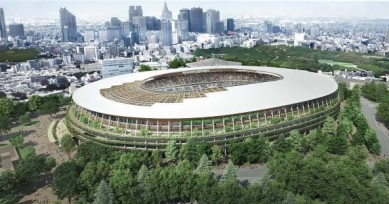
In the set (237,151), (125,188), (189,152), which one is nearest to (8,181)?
(125,188)

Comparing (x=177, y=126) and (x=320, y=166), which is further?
(x=177, y=126)

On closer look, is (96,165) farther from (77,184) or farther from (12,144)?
(12,144)

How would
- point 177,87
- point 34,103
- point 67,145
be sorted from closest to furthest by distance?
point 67,145 → point 34,103 → point 177,87

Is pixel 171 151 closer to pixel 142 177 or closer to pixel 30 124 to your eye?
pixel 142 177

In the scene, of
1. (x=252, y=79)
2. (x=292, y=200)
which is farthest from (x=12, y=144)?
(x=252, y=79)

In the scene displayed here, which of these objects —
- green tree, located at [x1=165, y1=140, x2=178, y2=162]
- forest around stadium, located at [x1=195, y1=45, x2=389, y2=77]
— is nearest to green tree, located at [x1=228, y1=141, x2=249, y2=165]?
green tree, located at [x1=165, y1=140, x2=178, y2=162]

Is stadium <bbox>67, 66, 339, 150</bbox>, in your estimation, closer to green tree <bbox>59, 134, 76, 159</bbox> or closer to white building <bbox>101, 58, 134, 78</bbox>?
green tree <bbox>59, 134, 76, 159</bbox>

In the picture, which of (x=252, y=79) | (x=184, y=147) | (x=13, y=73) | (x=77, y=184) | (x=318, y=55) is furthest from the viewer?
(x=318, y=55)
